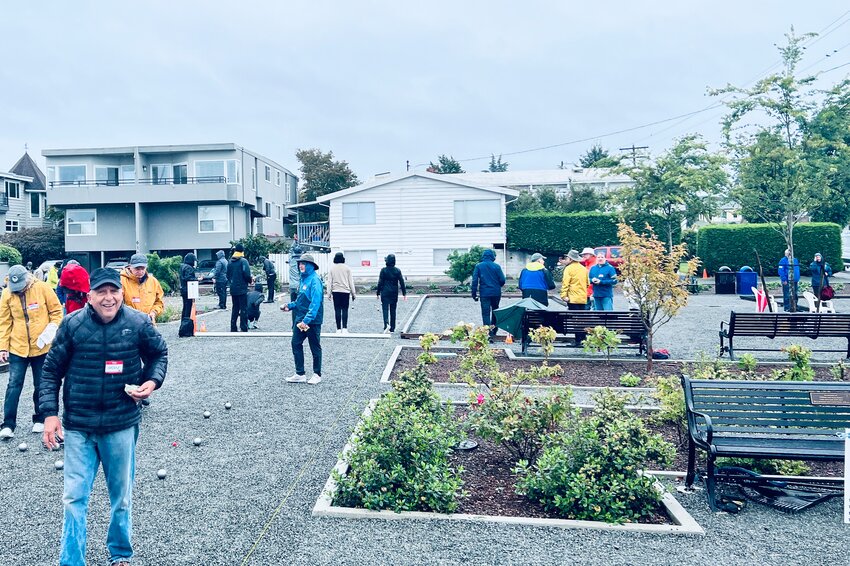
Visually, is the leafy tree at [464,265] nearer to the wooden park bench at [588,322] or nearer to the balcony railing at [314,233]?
the balcony railing at [314,233]

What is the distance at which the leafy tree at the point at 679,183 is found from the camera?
101ft

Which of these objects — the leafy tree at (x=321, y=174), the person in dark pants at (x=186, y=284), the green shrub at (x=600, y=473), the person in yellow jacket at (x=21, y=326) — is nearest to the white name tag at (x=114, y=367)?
the green shrub at (x=600, y=473)

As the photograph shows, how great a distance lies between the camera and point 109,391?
4.08 meters

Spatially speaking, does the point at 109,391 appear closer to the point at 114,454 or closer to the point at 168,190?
the point at 114,454

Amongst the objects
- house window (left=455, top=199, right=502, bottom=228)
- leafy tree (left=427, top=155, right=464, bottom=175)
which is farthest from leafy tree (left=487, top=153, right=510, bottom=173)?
house window (left=455, top=199, right=502, bottom=228)

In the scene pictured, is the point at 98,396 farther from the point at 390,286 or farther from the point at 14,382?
the point at 390,286

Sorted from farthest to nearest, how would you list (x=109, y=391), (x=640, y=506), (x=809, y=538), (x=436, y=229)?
(x=436, y=229) < (x=640, y=506) < (x=809, y=538) < (x=109, y=391)

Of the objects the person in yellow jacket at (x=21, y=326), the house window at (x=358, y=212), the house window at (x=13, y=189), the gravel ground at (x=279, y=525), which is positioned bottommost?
the gravel ground at (x=279, y=525)

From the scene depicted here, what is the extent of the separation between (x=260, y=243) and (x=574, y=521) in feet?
108

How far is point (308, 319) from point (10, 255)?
3865cm

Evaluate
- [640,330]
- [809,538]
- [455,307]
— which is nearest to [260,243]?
[455,307]

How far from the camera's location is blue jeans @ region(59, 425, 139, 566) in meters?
3.93

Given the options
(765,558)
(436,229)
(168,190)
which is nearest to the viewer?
(765,558)

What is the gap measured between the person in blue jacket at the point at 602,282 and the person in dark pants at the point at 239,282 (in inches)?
267
